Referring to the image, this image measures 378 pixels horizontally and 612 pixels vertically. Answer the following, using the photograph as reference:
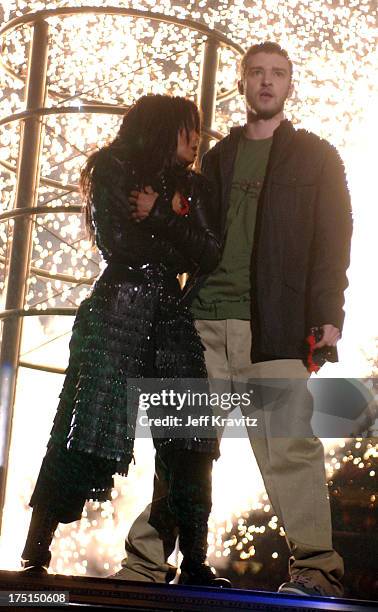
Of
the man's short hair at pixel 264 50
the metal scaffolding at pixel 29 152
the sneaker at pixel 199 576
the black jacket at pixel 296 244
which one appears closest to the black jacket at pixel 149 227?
the black jacket at pixel 296 244

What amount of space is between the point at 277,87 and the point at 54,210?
2443mm

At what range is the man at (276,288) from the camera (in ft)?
10.4

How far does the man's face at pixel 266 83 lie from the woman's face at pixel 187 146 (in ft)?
0.80

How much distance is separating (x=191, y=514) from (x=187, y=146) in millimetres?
1275

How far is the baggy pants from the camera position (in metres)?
3.12

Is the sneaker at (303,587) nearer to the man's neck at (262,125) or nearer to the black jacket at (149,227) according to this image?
the black jacket at (149,227)

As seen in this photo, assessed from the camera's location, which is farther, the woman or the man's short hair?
the man's short hair

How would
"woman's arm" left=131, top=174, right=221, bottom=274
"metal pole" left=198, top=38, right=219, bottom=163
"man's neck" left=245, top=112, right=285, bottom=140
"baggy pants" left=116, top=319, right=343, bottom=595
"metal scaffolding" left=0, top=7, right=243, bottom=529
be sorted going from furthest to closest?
1. "metal pole" left=198, top=38, right=219, bottom=163
2. "metal scaffolding" left=0, top=7, right=243, bottom=529
3. "man's neck" left=245, top=112, right=285, bottom=140
4. "woman's arm" left=131, top=174, right=221, bottom=274
5. "baggy pants" left=116, top=319, right=343, bottom=595

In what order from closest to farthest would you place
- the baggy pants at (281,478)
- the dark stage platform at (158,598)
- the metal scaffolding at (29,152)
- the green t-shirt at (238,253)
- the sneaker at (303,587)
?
the dark stage platform at (158,598) < the sneaker at (303,587) < the baggy pants at (281,478) < the green t-shirt at (238,253) < the metal scaffolding at (29,152)

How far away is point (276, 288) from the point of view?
10.8 ft

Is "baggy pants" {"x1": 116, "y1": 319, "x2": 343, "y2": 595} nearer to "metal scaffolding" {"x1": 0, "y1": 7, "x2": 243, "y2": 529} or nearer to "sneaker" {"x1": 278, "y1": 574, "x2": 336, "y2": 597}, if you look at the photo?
"sneaker" {"x1": 278, "y1": 574, "x2": 336, "y2": 597}

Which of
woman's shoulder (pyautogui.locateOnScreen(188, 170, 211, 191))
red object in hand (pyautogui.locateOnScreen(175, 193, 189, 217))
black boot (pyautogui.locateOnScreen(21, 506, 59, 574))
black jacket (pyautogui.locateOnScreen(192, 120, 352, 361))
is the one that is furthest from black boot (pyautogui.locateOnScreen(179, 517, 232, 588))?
woman's shoulder (pyautogui.locateOnScreen(188, 170, 211, 191))

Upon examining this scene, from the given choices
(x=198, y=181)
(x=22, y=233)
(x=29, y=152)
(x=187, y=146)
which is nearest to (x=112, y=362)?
(x=198, y=181)

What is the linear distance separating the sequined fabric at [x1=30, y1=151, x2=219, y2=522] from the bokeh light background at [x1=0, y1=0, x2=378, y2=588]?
8.76ft
